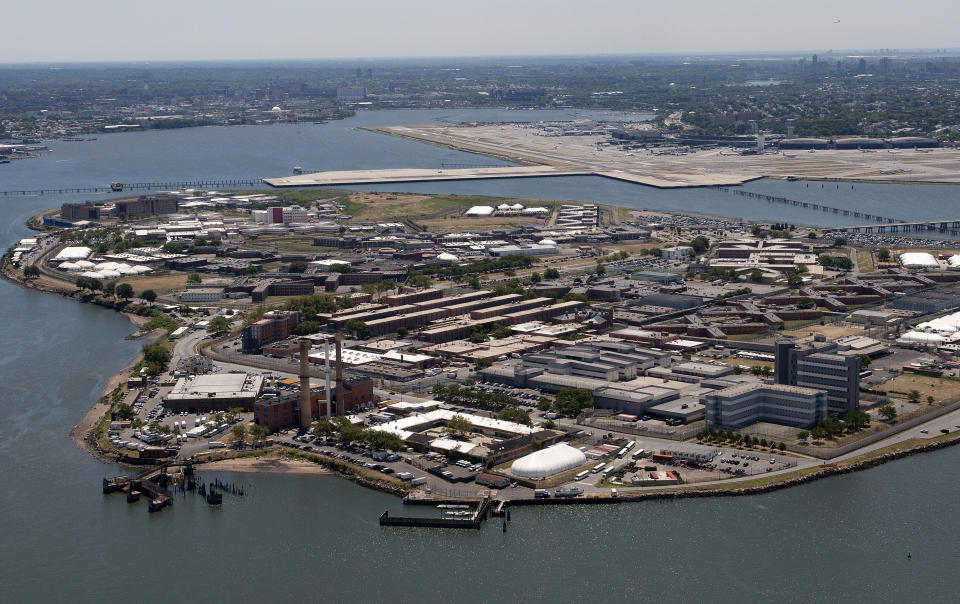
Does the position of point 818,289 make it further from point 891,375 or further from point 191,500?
point 191,500

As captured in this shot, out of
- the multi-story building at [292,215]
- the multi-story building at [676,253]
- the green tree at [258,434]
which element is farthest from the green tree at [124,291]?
the multi-story building at [676,253]

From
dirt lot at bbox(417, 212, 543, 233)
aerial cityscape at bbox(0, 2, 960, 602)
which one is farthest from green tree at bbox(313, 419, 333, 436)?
dirt lot at bbox(417, 212, 543, 233)

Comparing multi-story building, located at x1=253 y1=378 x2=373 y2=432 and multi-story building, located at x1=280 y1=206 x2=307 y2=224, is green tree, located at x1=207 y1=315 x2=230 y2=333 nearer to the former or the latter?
multi-story building, located at x1=253 y1=378 x2=373 y2=432

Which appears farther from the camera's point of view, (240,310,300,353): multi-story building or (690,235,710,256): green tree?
(690,235,710,256): green tree

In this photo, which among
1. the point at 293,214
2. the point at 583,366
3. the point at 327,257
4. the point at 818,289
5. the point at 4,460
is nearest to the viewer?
the point at 4,460

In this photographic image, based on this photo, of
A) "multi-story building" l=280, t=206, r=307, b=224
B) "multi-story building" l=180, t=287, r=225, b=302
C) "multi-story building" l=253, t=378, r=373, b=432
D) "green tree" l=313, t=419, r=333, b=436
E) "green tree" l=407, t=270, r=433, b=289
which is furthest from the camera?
"multi-story building" l=280, t=206, r=307, b=224

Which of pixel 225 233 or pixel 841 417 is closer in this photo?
pixel 841 417

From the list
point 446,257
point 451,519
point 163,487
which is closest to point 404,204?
point 446,257

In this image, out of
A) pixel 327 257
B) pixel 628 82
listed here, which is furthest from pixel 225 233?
pixel 628 82
